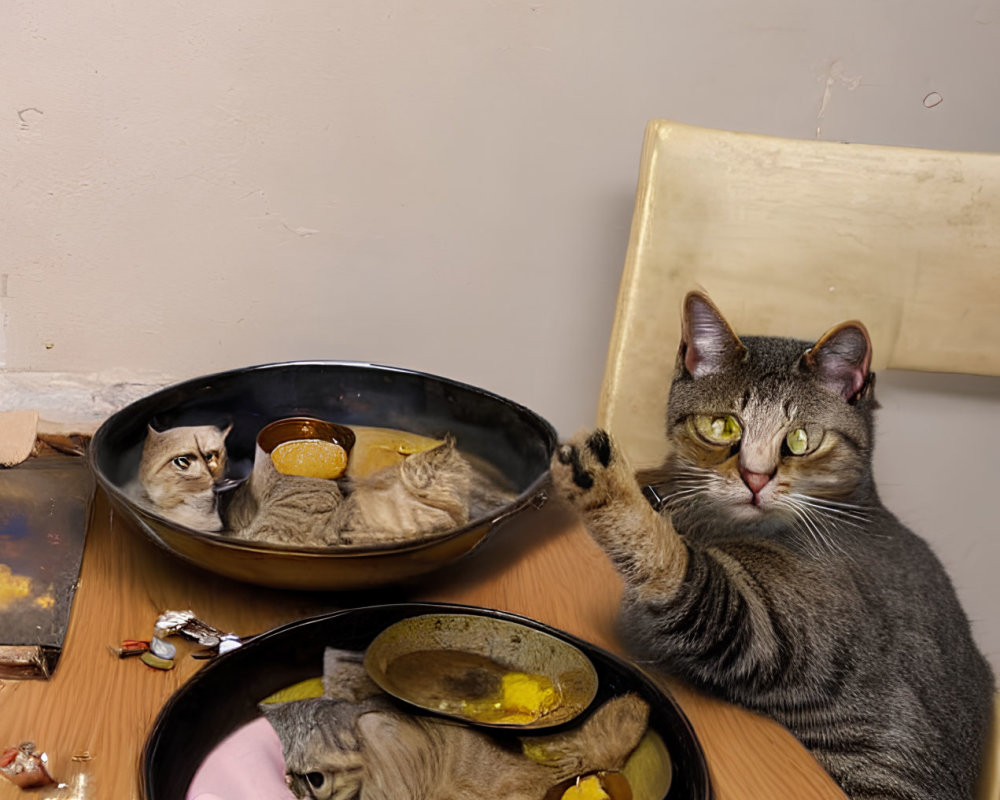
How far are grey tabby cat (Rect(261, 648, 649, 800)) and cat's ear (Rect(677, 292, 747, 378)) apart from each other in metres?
0.34

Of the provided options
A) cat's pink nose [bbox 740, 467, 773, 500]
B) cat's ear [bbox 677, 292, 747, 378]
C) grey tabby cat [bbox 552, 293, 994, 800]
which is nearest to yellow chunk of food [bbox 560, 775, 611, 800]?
grey tabby cat [bbox 552, 293, 994, 800]

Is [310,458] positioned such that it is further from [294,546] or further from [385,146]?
[385,146]

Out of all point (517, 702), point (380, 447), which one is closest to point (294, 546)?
point (517, 702)

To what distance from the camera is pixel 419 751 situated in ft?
2.00

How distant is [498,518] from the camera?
2.39 ft

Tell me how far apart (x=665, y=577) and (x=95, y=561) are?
22.7 inches

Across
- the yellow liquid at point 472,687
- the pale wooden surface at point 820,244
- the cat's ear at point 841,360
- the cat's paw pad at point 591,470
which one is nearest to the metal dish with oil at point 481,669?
the yellow liquid at point 472,687

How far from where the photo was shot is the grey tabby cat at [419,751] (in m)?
0.58

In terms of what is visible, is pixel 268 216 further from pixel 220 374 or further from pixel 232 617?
pixel 232 617

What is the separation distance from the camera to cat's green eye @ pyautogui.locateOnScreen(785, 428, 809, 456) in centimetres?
75

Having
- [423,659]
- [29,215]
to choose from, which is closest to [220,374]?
[29,215]

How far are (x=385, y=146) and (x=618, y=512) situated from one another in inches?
25.1

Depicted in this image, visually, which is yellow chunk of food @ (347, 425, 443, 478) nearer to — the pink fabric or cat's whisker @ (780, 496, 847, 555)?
the pink fabric

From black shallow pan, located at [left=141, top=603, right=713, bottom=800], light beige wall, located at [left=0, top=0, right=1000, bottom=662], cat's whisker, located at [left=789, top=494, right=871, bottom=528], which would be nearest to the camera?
black shallow pan, located at [left=141, top=603, right=713, bottom=800]
